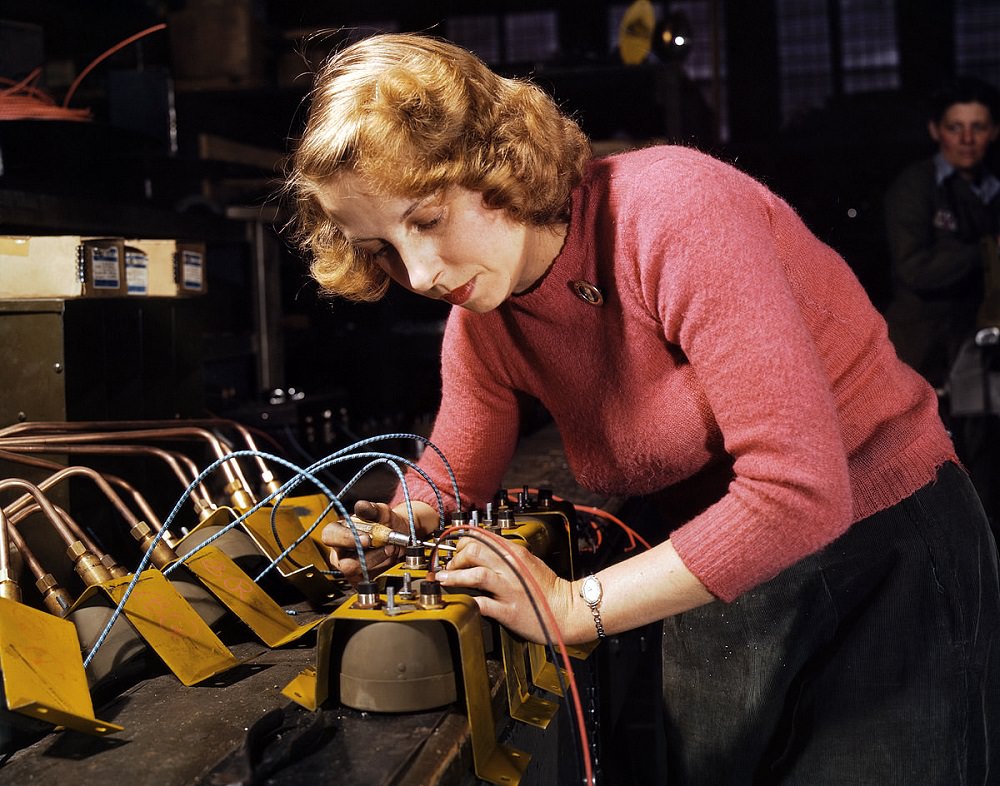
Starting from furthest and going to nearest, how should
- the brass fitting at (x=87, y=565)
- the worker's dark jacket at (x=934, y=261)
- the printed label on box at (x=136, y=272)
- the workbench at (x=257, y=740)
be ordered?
the worker's dark jacket at (x=934, y=261) → the printed label on box at (x=136, y=272) → the brass fitting at (x=87, y=565) → the workbench at (x=257, y=740)

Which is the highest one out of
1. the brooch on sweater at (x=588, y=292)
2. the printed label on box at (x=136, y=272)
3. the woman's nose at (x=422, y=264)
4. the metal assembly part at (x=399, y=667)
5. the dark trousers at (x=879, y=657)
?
the printed label on box at (x=136, y=272)

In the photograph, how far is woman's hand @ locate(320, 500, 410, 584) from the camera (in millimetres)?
1213

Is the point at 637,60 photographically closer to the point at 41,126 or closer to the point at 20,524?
the point at 41,126

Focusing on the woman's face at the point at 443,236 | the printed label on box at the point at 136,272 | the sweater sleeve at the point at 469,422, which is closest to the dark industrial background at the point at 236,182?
the printed label on box at the point at 136,272

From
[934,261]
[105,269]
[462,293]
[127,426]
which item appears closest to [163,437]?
[127,426]

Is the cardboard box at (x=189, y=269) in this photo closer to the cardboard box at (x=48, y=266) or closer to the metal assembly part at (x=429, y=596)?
the cardboard box at (x=48, y=266)

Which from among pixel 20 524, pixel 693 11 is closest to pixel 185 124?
pixel 20 524

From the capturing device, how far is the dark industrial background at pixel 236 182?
188cm

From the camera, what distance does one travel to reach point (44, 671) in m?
0.91

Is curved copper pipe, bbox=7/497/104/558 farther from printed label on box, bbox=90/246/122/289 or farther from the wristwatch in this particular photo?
the wristwatch

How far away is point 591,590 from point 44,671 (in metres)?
0.48

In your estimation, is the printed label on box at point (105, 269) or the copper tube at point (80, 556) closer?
the copper tube at point (80, 556)

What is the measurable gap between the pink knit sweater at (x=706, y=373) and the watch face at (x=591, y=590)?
85 mm

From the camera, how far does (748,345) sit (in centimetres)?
96
